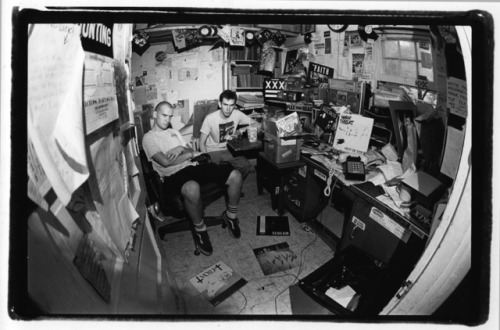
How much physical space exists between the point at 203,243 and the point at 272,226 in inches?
27.5

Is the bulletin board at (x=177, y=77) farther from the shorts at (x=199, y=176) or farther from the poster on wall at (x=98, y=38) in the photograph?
the poster on wall at (x=98, y=38)

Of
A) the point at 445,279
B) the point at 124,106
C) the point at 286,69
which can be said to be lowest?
the point at 445,279

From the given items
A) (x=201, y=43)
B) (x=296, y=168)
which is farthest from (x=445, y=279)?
(x=201, y=43)

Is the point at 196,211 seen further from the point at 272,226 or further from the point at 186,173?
the point at 272,226

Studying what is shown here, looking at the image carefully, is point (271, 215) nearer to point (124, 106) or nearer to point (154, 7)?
point (124, 106)

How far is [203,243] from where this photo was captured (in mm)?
2387

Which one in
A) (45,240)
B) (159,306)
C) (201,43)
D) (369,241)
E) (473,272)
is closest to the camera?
(45,240)

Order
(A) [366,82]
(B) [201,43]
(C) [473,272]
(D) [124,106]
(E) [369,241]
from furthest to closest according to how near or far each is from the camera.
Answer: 1. (B) [201,43]
2. (A) [366,82]
3. (E) [369,241]
4. (D) [124,106]
5. (C) [473,272]

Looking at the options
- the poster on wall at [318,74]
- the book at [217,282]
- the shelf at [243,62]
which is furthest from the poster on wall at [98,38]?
the shelf at [243,62]

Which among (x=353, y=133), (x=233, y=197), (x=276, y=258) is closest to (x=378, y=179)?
(x=353, y=133)

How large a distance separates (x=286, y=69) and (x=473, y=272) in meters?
3.27

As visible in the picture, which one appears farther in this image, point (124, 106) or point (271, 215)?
point (271, 215)

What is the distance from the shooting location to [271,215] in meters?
2.96

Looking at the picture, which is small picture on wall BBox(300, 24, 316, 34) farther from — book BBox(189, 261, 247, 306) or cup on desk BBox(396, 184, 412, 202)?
book BBox(189, 261, 247, 306)
